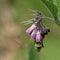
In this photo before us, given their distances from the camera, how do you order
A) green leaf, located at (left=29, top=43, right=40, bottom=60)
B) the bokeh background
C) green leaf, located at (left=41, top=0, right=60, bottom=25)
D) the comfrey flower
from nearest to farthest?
green leaf, located at (left=41, top=0, right=60, bottom=25) < the comfrey flower < green leaf, located at (left=29, top=43, right=40, bottom=60) < the bokeh background

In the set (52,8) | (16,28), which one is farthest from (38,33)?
(16,28)

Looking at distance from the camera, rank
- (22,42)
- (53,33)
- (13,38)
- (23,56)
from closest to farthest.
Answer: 1. (23,56)
2. (22,42)
3. (53,33)
4. (13,38)

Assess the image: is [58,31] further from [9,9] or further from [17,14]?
[9,9]

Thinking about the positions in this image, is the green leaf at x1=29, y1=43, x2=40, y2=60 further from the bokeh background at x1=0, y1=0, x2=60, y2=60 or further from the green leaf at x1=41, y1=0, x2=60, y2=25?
Answer: the bokeh background at x1=0, y1=0, x2=60, y2=60

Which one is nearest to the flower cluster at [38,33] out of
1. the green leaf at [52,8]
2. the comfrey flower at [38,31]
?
the comfrey flower at [38,31]

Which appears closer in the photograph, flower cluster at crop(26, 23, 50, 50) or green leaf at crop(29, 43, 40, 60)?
flower cluster at crop(26, 23, 50, 50)

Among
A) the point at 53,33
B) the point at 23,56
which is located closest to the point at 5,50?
the point at 53,33

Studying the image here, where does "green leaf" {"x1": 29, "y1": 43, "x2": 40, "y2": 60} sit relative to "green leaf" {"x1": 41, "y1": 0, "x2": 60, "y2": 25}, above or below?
below

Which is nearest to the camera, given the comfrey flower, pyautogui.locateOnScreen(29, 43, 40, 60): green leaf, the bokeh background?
the comfrey flower

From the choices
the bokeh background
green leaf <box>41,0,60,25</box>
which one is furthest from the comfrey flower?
the bokeh background
